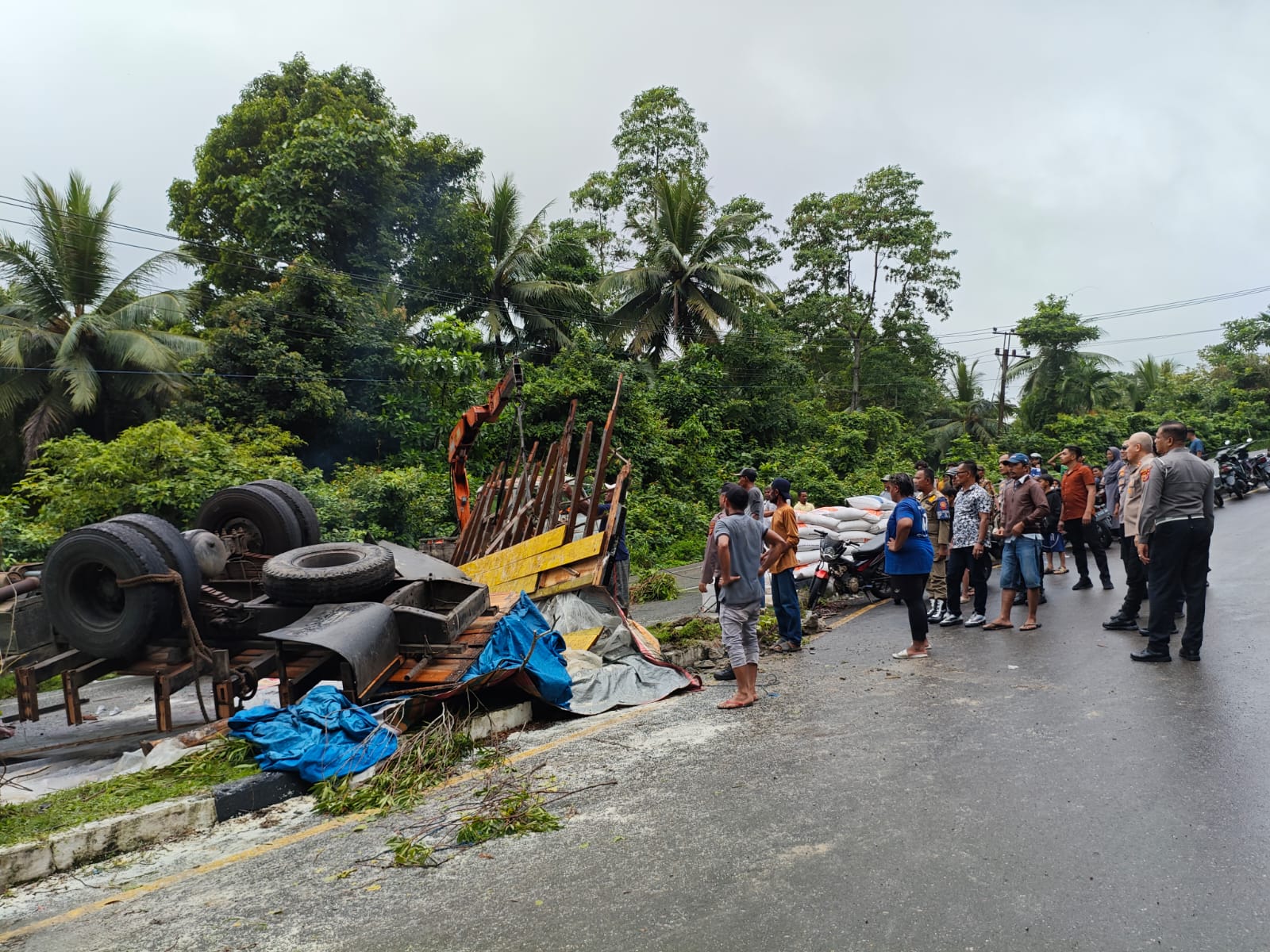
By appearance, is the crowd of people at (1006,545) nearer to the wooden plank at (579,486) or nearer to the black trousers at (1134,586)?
the black trousers at (1134,586)

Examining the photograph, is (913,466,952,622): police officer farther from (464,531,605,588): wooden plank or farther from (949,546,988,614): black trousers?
(464,531,605,588): wooden plank

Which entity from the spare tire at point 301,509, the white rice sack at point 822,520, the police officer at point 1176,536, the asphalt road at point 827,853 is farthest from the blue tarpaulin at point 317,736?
the white rice sack at point 822,520

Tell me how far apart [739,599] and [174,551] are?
453cm

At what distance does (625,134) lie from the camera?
1225 inches

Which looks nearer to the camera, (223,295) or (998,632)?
(998,632)

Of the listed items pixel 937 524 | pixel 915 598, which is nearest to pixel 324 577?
pixel 915 598

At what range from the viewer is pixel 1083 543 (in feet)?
33.9

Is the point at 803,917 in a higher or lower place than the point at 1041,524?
lower

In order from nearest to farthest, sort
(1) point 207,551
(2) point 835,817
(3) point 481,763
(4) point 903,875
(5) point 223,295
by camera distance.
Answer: (4) point 903,875
(2) point 835,817
(3) point 481,763
(1) point 207,551
(5) point 223,295

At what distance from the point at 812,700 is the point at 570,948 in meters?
3.60

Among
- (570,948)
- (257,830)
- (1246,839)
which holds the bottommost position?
(257,830)

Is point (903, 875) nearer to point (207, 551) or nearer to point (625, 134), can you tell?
point (207, 551)

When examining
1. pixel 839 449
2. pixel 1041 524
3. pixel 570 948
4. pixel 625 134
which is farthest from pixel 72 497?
pixel 625 134

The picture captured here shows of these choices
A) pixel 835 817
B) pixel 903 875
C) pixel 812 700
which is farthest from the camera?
pixel 812 700
